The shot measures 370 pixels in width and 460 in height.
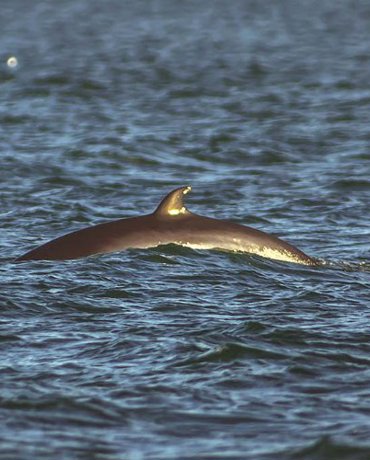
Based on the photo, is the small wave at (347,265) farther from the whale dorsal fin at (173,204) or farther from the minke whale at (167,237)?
the whale dorsal fin at (173,204)

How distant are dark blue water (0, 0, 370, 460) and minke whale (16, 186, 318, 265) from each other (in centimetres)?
16

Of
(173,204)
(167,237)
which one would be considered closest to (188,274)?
(167,237)

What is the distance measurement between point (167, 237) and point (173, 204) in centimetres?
42

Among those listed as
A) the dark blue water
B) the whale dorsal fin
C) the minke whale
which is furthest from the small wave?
the whale dorsal fin

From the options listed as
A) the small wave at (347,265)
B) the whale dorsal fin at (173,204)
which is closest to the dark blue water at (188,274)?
the small wave at (347,265)

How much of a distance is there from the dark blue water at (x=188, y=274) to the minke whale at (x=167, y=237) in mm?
158

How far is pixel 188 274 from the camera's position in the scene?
17.0 m

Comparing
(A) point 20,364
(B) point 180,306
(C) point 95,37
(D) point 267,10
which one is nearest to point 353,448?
(A) point 20,364

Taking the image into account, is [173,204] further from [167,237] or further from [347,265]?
[347,265]

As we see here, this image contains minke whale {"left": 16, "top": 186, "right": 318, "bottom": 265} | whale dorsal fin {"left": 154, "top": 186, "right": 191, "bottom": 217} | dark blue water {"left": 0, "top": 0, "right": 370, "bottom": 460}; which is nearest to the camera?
dark blue water {"left": 0, "top": 0, "right": 370, "bottom": 460}

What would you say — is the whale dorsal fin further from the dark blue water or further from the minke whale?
the dark blue water

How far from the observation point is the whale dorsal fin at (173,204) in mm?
16797

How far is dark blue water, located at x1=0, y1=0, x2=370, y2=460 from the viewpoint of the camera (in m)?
11.7

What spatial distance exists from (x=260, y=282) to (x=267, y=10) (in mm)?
63896
